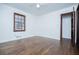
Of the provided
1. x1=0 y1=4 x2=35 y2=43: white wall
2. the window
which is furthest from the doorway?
the window

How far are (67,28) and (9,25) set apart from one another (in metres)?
2.23

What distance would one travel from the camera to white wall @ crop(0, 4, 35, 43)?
323 centimetres

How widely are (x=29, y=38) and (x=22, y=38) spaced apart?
0.29 meters

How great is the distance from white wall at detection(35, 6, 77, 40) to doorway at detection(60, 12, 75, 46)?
152mm

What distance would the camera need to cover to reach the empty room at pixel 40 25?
3.00m

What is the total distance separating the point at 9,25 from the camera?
133 inches

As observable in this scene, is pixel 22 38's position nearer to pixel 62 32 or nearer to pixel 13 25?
pixel 13 25

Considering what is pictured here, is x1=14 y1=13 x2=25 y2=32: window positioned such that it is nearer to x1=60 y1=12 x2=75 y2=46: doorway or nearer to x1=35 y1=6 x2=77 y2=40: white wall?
x1=35 y1=6 x2=77 y2=40: white wall

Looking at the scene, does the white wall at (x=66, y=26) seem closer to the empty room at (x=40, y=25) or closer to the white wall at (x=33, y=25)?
the empty room at (x=40, y=25)

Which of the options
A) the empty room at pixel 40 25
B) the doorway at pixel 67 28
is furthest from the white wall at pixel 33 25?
the doorway at pixel 67 28

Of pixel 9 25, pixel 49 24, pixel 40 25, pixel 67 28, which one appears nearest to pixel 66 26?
pixel 67 28

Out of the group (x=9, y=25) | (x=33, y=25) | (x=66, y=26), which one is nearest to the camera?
(x=66, y=26)

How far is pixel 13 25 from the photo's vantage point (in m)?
3.28

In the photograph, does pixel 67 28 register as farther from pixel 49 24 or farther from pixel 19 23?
pixel 19 23
